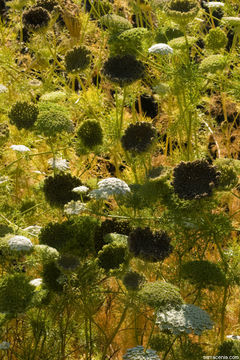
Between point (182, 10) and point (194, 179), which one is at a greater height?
point (182, 10)

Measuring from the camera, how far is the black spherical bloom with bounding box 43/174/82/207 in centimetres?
188

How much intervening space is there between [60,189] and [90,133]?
0.24m

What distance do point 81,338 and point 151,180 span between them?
79cm

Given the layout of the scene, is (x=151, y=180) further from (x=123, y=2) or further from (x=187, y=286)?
(x=123, y=2)

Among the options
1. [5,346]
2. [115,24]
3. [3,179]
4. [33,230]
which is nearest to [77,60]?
[115,24]

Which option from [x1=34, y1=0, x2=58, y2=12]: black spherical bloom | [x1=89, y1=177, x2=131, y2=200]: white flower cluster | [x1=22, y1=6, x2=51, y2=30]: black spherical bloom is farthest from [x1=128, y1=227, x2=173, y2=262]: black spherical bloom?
[x1=34, y1=0, x2=58, y2=12]: black spherical bloom

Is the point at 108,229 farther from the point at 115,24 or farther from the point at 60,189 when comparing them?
the point at 115,24

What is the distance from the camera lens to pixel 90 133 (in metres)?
2.00

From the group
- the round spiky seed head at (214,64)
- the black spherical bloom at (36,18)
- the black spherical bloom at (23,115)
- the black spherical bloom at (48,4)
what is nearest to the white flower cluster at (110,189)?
the black spherical bloom at (23,115)

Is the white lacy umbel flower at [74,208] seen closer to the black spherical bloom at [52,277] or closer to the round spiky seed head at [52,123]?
the black spherical bloom at [52,277]

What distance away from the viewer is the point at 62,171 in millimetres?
2021

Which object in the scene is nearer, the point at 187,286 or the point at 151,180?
the point at 151,180

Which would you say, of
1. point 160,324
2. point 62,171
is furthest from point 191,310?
point 62,171

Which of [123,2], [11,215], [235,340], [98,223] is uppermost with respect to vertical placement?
Answer: [123,2]
